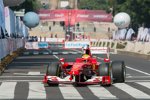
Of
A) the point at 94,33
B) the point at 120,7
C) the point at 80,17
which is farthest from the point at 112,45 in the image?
the point at 94,33

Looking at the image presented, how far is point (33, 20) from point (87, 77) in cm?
5094

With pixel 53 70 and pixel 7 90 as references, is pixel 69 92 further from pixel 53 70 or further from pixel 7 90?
pixel 53 70

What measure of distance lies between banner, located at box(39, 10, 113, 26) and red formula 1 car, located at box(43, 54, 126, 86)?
113190mm

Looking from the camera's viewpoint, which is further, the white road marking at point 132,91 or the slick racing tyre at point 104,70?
the slick racing tyre at point 104,70

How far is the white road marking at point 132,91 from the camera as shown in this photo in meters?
18.6

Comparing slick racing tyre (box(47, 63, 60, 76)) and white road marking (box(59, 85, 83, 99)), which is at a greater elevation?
slick racing tyre (box(47, 63, 60, 76))

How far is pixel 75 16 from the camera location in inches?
5413

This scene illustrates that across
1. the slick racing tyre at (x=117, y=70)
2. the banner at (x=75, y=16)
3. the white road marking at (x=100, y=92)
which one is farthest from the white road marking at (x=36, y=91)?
the banner at (x=75, y=16)

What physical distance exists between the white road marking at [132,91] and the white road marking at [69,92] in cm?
139

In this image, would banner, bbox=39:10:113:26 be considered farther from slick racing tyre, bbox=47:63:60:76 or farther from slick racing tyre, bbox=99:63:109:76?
slick racing tyre, bbox=99:63:109:76

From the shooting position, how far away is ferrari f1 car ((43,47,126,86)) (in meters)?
21.4

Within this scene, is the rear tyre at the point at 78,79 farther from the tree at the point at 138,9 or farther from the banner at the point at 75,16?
the banner at the point at 75,16

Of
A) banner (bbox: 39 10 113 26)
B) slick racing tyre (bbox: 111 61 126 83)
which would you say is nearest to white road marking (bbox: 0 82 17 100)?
slick racing tyre (bbox: 111 61 126 83)

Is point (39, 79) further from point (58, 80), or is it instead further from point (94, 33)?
point (94, 33)
